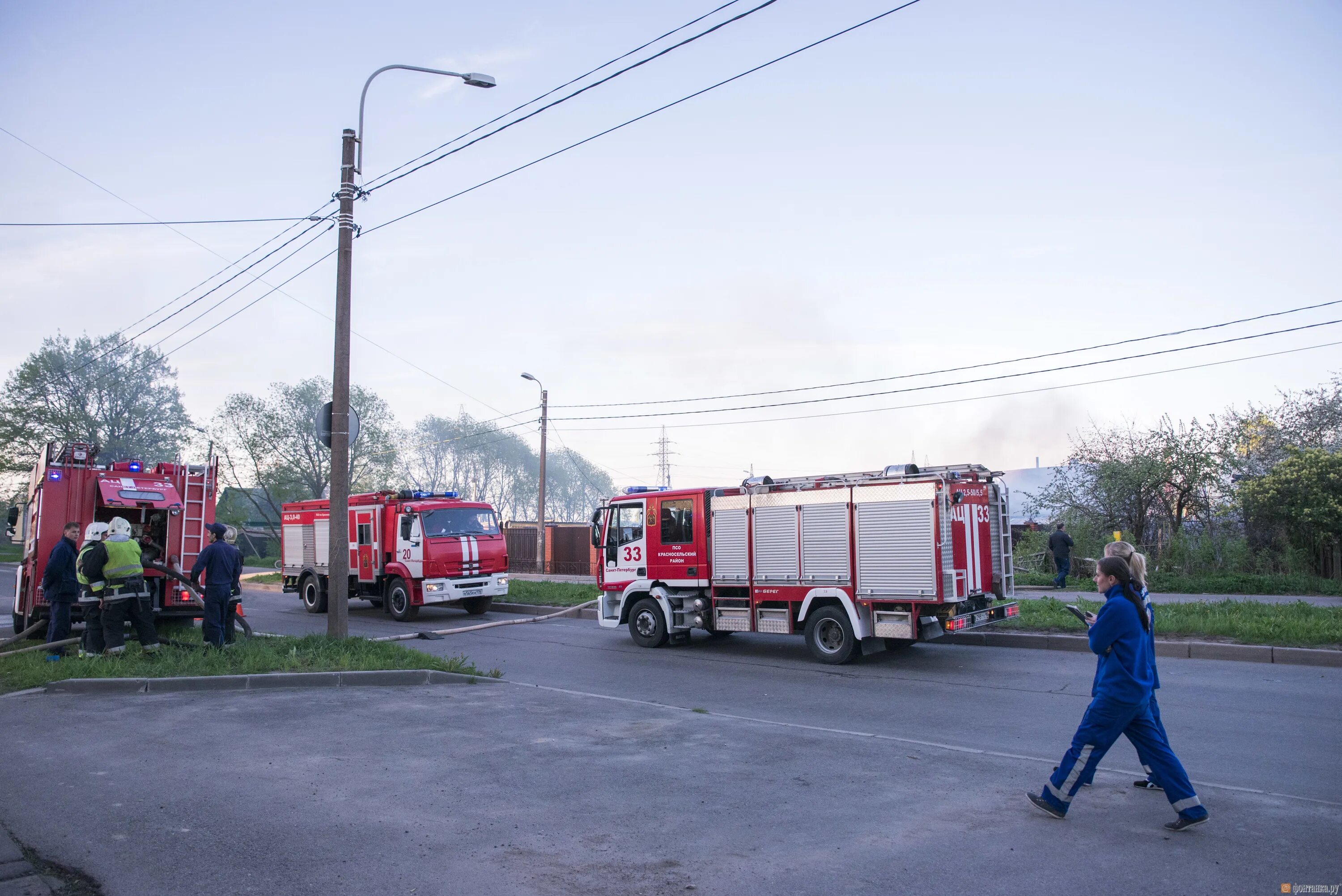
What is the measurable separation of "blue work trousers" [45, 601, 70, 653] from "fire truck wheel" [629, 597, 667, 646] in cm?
763

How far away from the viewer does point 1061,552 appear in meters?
19.3

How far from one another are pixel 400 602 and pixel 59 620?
7945mm

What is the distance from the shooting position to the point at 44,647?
10.7 metres

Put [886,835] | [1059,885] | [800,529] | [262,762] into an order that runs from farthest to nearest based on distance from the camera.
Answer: [800,529]
[262,762]
[886,835]
[1059,885]

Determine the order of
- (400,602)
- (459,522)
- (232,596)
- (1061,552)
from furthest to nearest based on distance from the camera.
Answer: (1061,552)
(459,522)
(400,602)
(232,596)

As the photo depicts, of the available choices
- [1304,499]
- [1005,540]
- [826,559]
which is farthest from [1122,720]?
[1304,499]

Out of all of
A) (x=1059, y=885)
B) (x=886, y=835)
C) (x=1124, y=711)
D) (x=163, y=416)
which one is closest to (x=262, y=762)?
(x=886, y=835)

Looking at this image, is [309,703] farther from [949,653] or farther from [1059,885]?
[949,653]

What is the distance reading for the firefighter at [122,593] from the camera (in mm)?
10797

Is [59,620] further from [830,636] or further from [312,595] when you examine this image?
[312,595]

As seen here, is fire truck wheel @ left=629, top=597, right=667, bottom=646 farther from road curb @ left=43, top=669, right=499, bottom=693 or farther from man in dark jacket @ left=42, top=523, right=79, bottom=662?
man in dark jacket @ left=42, top=523, right=79, bottom=662

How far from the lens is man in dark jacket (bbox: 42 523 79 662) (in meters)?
11.1

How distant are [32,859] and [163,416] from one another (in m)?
56.0

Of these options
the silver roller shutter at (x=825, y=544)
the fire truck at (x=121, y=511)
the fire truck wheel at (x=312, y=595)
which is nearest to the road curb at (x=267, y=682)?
the fire truck at (x=121, y=511)
